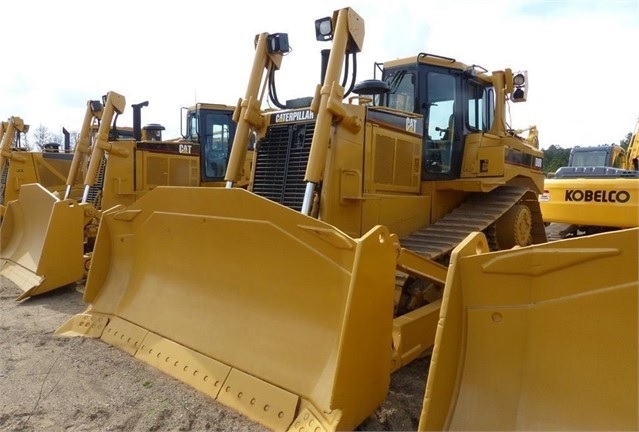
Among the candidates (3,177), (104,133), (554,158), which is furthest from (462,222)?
(554,158)

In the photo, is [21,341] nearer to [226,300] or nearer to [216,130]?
[226,300]

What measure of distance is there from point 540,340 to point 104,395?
2914 mm

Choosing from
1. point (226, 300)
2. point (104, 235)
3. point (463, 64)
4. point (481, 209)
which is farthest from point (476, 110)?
point (104, 235)

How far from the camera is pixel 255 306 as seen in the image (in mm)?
3510

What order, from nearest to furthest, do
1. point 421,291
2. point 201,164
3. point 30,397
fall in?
1. point 30,397
2. point 421,291
3. point 201,164

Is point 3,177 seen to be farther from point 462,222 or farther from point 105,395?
point 462,222

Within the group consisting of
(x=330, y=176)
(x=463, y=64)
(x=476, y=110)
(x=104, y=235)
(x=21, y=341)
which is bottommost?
(x=21, y=341)

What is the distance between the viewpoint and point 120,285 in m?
4.55

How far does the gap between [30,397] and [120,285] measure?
1356mm

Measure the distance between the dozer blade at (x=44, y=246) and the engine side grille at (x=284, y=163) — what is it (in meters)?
3.16

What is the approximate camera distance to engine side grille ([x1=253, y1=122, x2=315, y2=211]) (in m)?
4.60

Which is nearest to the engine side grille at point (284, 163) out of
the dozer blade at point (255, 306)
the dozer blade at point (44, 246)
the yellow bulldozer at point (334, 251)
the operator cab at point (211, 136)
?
the yellow bulldozer at point (334, 251)

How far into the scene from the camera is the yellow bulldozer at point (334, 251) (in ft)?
9.06

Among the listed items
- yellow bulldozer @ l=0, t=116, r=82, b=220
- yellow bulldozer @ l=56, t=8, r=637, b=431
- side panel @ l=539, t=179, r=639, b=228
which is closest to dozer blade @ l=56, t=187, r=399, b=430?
yellow bulldozer @ l=56, t=8, r=637, b=431
